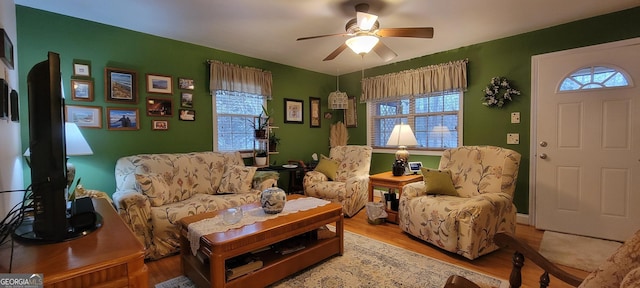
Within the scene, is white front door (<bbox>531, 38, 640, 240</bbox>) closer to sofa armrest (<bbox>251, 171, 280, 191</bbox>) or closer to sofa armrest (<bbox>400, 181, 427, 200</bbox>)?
sofa armrest (<bbox>400, 181, 427, 200</bbox>)

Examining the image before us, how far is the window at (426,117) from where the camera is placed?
4.17 meters

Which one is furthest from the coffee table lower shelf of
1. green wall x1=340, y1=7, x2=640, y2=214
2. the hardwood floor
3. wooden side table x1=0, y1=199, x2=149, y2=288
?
green wall x1=340, y1=7, x2=640, y2=214

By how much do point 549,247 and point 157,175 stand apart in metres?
4.06

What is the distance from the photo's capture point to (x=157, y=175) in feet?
9.63

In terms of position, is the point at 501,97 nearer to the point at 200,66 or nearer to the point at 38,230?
the point at 200,66

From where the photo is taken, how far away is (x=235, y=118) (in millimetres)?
4246

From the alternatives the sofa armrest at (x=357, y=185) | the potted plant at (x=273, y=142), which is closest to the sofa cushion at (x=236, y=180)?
the potted plant at (x=273, y=142)

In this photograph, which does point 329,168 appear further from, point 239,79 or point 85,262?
point 85,262

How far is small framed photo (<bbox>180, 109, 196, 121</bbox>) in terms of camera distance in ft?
12.1

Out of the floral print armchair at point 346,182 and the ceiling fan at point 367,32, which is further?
the floral print armchair at point 346,182

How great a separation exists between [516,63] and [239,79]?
3.67 meters

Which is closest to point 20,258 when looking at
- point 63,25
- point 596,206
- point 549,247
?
point 63,25

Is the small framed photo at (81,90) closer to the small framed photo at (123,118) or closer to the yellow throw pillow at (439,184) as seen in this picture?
the small framed photo at (123,118)

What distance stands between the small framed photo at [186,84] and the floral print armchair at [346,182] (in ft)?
6.55
